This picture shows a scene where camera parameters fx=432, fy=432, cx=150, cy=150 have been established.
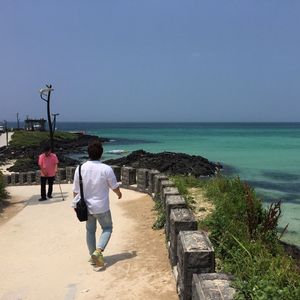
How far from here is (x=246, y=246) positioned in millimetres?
5688

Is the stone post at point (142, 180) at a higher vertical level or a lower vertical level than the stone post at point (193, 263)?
lower

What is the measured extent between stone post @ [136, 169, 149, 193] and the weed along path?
2.84m

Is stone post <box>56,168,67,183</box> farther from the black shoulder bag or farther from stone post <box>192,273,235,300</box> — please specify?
stone post <box>192,273,235,300</box>

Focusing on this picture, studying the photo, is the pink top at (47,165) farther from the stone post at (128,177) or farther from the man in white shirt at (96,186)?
the man in white shirt at (96,186)

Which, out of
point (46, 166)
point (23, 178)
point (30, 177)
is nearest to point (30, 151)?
point (23, 178)

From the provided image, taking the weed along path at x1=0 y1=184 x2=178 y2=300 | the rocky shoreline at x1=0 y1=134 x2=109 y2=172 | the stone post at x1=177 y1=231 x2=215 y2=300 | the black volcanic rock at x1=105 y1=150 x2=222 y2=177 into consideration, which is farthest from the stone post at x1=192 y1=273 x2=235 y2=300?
the rocky shoreline at x1=0 y1=134 x2=109 y2=172

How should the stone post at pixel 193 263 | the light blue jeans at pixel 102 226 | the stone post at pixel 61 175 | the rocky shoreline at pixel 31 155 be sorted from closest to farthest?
the stone post at pixel 193 263 → the light blue jeans at pixel 102 226 → the stone post at pixel 61 175 → the rocky shoreline at pixel 31 155

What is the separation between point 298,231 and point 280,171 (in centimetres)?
1953

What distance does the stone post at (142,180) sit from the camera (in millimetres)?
13492

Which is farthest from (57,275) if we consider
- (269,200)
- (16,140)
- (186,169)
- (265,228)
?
(16,140)

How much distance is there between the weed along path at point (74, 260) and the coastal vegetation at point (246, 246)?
33.2 inches

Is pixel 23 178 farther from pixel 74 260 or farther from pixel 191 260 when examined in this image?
pixel 191 260

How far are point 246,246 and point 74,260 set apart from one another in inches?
107

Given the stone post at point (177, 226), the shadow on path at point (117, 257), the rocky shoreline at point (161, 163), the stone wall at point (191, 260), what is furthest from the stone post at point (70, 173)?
the stone post at point (177, 226)
